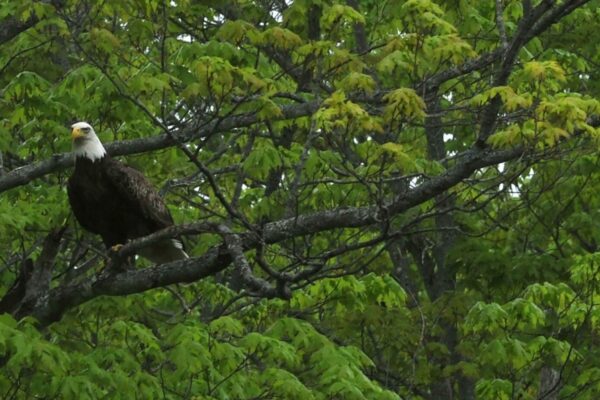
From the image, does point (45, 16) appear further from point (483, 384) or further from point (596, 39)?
point (596, 39)

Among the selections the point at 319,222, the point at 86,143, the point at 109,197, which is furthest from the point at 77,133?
the point at 319,222

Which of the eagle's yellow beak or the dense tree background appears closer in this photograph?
the dense tree background

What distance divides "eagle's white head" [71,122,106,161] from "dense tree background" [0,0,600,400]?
228 millimetres

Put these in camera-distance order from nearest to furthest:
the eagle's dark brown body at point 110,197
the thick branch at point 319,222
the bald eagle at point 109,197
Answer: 1. the thick branch at point 319,222
2. the bald eagle at point 109,197
3. the eagle's dark brown body at point 110,197

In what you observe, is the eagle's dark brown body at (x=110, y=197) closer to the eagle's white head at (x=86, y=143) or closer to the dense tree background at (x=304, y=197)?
the eagle's white head at (x=86, y=143)

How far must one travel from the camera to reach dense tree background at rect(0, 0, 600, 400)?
8406 mm

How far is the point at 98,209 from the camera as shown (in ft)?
32.7

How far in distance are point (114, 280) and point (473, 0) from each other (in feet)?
16.7

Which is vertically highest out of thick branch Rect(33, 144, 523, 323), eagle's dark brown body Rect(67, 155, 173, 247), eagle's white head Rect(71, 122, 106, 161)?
eagle's white head Rect(71, 122, 106, 161)

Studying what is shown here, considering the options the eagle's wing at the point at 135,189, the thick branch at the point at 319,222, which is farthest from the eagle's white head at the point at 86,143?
the thick branch at the point at 319,222

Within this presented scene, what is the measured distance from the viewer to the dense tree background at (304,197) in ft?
27.6

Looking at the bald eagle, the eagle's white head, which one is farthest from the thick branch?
the eagle's white head

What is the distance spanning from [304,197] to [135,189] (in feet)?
6.25

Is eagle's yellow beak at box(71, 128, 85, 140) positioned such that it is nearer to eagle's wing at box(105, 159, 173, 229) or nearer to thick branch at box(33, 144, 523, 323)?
eagle's wing at box(105, 159, 173, 229)
